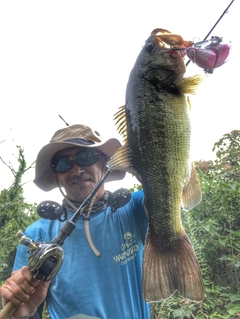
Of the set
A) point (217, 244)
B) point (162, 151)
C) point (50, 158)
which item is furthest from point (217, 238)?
point (162, 151)

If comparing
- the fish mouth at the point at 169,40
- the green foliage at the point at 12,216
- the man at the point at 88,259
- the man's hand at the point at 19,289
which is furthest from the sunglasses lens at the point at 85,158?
the green foliage at the point at 12,216

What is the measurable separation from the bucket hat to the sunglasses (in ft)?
0.21

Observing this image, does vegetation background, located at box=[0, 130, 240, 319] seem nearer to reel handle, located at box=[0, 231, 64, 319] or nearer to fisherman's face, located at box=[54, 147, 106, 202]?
fisherman's face, located at box=[54, 147, 106, 202]

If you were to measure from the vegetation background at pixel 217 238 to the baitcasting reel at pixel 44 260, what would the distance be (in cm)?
174

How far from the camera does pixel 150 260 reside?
166 cm

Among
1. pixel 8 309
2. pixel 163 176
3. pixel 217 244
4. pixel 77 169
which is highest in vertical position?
pixel 77 169

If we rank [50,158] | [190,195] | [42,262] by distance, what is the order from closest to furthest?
[190,195]
[42,262]
[50,158]

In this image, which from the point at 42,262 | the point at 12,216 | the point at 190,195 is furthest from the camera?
the point at 12,216

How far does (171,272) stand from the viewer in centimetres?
163

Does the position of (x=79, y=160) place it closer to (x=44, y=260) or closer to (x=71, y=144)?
(x=71, y=144)

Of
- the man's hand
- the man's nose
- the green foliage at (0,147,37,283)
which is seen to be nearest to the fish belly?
the man's hand

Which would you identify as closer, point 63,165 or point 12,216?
point 63,165

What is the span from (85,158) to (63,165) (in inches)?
7.1

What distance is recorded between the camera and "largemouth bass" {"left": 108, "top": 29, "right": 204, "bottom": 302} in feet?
5.30
